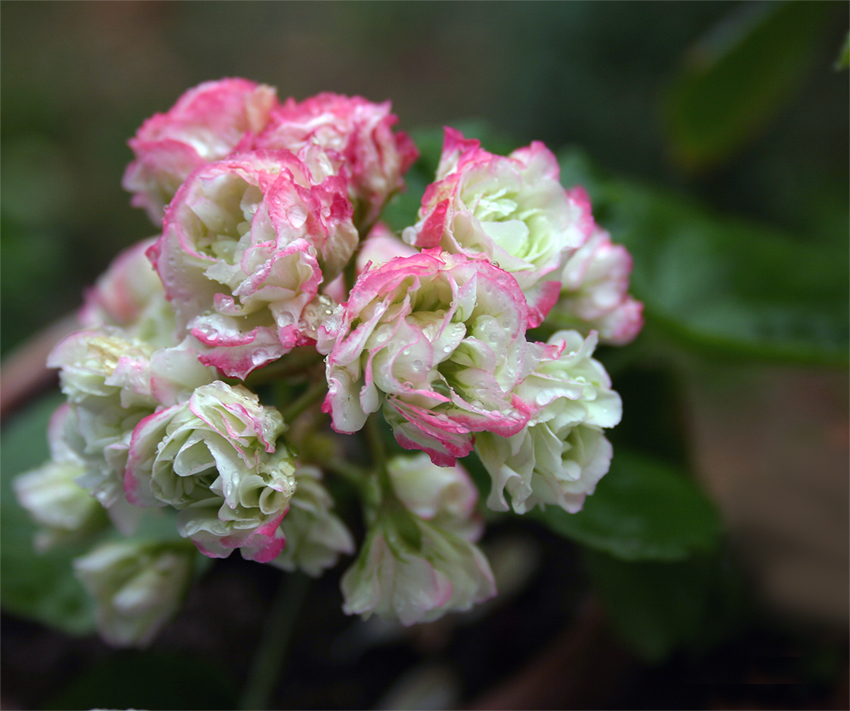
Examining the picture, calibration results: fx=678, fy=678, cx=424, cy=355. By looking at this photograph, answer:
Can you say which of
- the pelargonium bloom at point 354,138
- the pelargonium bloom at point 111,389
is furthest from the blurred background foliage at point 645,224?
the pelargonium bloom at point 111,389

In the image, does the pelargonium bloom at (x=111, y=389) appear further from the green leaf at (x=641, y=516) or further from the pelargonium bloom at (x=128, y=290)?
the green leaf at (x=641, y=516)

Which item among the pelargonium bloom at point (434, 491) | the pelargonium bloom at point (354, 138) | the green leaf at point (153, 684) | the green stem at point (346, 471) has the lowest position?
the green leaf at point (153, 684)

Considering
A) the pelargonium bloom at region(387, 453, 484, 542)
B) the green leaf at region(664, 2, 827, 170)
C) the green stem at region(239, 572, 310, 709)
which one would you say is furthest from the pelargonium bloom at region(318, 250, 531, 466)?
the green leaf at region(664, 2, 827, 170)

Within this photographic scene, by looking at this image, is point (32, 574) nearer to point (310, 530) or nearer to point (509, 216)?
point (310, 530)

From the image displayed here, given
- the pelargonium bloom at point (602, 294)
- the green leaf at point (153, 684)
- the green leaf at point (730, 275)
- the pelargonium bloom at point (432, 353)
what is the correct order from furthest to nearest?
1. the green leaf at point (730, 275)
2. the green leaf at point (153, 684)
3. the pelargonium bloom at point (602, 294)
4. the pelargonium bloom at point (432, 353)

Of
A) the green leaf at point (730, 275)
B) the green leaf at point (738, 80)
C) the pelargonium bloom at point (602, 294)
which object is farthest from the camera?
the green leaf at point (738, 80)

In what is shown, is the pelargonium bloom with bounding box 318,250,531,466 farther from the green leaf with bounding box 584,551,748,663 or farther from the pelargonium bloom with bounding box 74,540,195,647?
the green leaf with bounding box 584,551,748,663
